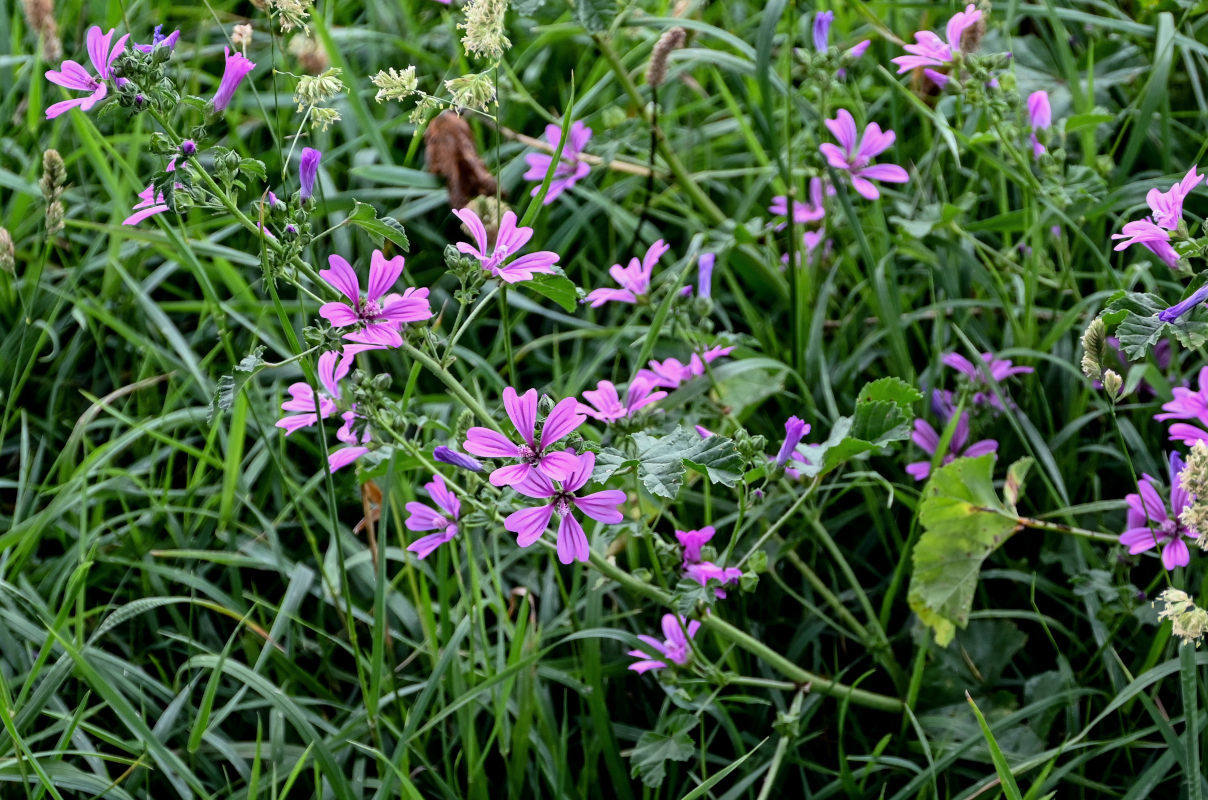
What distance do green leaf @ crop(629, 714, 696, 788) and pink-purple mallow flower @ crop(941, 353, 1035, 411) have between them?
0.82m

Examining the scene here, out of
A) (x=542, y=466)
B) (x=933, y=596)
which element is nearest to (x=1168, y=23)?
(x=933, y=596)

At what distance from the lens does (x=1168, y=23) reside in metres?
2.14

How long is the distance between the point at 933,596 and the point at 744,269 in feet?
3.00

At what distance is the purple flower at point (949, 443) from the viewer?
1899mm

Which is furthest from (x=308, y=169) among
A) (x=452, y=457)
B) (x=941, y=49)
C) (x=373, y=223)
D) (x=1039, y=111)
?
(x=1039, y=111)

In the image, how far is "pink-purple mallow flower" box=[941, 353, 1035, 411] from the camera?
6.37 ft

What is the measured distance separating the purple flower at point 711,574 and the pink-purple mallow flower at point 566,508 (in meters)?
0.26

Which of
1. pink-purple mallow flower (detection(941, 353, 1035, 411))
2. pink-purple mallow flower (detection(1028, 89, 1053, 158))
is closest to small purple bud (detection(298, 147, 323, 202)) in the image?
pink-purple mallow flower (detection(941, 353, 1035, 411))

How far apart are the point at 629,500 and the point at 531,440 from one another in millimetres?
719

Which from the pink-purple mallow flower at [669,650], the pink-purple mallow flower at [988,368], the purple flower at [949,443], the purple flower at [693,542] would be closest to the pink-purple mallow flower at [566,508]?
the purple flower at [693,542]

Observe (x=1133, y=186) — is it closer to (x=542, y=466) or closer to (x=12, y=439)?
(x=542, y=466)

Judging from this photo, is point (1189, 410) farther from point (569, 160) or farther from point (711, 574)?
point (569, 160)

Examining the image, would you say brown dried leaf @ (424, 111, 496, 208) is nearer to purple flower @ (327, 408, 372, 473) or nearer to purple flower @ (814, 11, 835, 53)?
purple flower @ (814, 11, 835, 53)

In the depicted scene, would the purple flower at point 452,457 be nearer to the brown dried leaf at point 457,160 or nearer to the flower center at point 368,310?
the flower center at point 368,310
